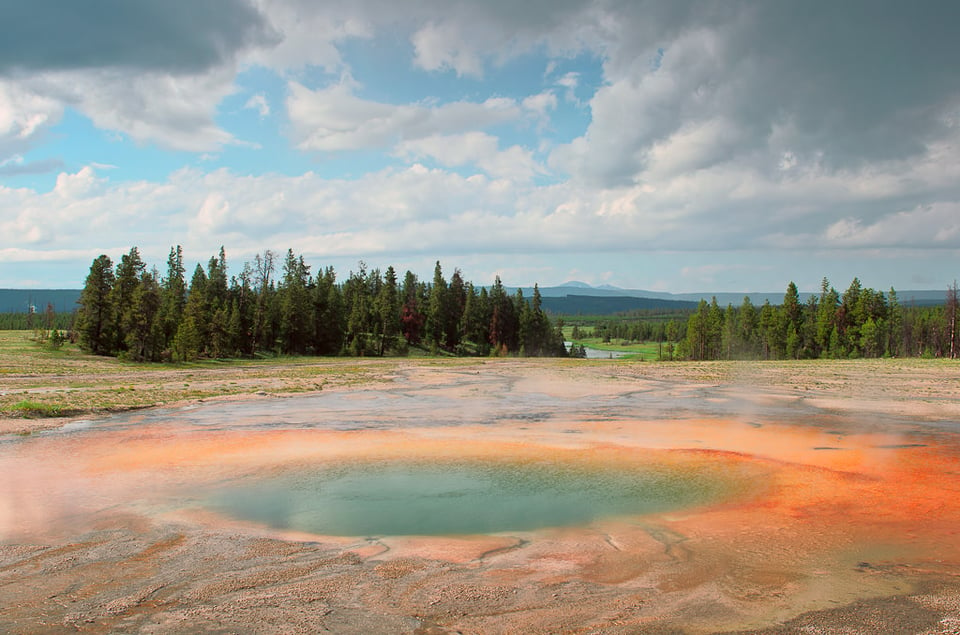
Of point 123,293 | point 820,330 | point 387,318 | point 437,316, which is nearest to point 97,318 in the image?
point 123,293

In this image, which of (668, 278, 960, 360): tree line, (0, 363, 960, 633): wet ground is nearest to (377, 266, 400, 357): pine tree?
(668, 278, 960, 360): tree line

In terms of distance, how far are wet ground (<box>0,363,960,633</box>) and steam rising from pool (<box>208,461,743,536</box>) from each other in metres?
0.07

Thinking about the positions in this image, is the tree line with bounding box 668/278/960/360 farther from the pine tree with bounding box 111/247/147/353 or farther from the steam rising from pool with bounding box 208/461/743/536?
the steam rising from pool with bounding box 208/461/743/536

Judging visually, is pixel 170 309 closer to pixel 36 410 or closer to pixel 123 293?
pixel 123 293

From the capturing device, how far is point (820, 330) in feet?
306

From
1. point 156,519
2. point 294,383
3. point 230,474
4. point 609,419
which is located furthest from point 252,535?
point 294,383

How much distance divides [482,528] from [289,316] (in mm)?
72401

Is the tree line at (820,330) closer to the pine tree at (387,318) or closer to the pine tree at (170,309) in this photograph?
the pine tree at (387,318)

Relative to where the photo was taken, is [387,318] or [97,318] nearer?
[97,318]

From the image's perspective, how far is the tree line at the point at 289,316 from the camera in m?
54.4

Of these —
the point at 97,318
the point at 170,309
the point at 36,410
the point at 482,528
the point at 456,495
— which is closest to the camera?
the point at 482,528

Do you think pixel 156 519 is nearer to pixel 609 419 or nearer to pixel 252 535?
pixel 252 535

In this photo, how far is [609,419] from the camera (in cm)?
2256

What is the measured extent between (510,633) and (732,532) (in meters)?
4.96
